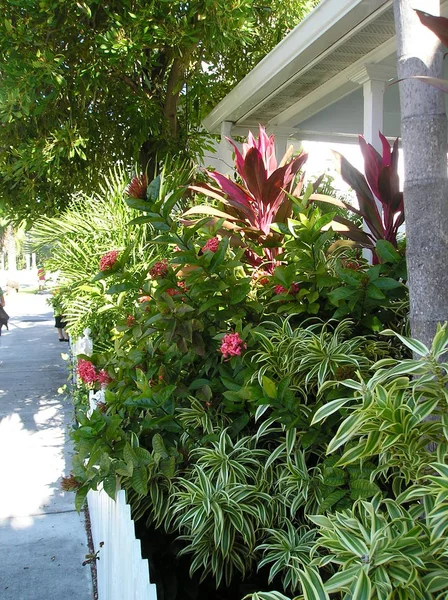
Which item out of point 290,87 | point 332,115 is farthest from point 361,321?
point 332,115

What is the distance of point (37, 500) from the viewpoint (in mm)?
4664

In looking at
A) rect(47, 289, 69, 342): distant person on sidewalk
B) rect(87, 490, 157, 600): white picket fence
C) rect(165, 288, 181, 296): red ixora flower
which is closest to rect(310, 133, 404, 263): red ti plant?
rect(165, 288, 181, 296): red ixora flower

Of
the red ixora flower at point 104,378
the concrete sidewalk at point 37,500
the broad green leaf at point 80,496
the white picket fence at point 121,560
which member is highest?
the red ixora flower at point 104,378

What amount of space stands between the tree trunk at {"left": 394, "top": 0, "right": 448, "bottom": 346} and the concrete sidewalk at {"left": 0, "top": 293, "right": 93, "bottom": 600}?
2739 mm

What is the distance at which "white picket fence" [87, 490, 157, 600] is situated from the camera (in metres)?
1.75

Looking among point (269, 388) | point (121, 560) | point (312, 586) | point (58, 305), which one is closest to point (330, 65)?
point (269, 388)

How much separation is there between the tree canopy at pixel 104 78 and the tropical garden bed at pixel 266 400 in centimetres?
239

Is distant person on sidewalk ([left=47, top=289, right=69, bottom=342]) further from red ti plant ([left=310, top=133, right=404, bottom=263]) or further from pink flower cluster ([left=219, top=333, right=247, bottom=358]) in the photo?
pink flower cluster ([left=219, top=333, right=247, bottom=358])

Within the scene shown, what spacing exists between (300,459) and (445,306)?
74cm

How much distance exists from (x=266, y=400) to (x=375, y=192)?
1.20 m

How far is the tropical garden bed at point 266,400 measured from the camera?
4.74 feet

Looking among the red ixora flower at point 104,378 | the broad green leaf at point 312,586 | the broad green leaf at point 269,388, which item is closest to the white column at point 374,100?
the red ixora flower at point 104,378

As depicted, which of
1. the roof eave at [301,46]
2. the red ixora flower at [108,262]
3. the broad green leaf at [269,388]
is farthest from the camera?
the roof eave at [301,46]

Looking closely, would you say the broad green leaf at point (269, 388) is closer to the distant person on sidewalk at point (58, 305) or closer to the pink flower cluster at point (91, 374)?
the pink flower cluster at point (91, 374)
